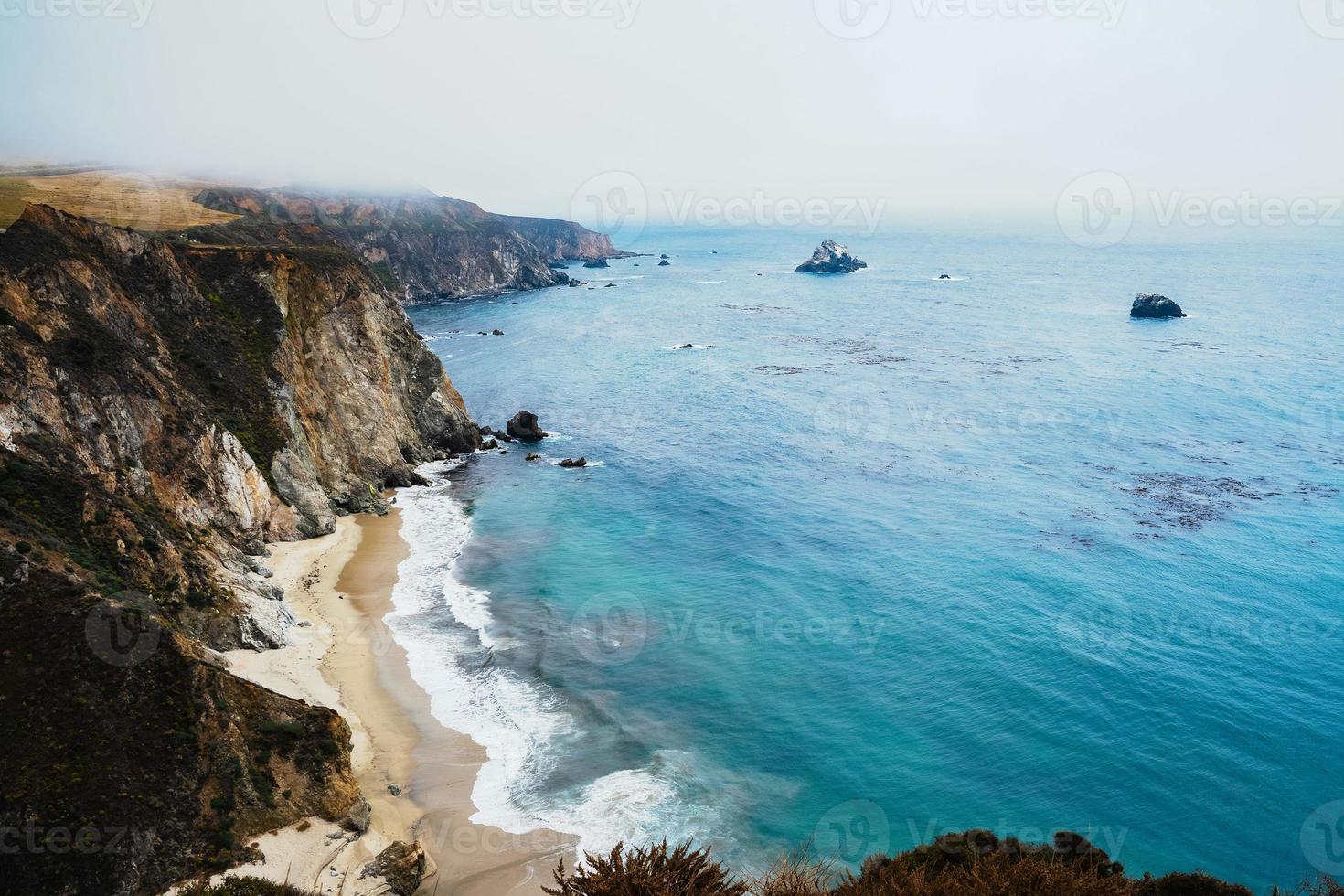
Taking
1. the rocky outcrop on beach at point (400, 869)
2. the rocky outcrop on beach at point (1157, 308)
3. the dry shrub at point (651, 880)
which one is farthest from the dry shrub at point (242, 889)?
the rocky outcrop on beach at point (1157, 308)

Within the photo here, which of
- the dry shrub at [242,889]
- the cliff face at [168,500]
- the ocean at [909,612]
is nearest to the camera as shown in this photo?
the dry shrub at [242,889]

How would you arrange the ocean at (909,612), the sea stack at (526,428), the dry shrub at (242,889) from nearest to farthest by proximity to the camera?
the dry shrub at (242,889), the ocean at (909,612), the sea stack at (526,428)

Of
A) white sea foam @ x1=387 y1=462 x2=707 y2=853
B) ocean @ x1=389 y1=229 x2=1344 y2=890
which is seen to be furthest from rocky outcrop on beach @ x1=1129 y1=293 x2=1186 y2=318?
white sea foam @ x1=387 y1=462 x2=707 y2=853

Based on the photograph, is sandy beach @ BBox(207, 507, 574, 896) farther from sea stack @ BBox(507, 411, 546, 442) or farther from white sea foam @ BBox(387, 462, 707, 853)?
sea stack @ BBox(507, 411, 546, 442)

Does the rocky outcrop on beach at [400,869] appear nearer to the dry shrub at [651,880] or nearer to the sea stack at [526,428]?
the dry shrub at [651,880]

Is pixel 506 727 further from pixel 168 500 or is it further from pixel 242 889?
pixel 168 500

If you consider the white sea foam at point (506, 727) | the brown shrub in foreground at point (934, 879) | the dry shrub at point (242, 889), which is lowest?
the white sea foam at point (506, 727)
